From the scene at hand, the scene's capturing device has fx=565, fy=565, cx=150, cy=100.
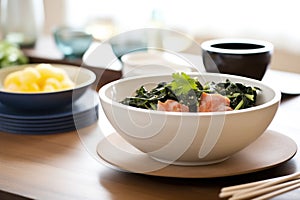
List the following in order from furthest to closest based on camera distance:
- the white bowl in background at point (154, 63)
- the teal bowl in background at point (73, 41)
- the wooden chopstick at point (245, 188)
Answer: the teal bowl in background at point (73, 41) → the white bowl in background at point (154, 63) → the wooden chopstick at point (245, 188)

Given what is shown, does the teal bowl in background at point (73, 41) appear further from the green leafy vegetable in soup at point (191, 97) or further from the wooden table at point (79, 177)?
the green leafy vegetable in soup at point (191, 97)

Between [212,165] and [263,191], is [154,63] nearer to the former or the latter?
[212,165]

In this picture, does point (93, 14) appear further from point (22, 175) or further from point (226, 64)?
point (22, 175)

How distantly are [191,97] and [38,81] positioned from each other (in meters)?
0.49

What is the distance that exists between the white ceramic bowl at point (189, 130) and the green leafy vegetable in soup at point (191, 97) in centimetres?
5

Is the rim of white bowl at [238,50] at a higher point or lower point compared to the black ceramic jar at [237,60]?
higher

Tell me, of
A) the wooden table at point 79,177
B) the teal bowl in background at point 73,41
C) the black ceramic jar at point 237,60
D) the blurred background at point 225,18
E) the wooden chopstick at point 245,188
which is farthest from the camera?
the blurred background at point 225,18

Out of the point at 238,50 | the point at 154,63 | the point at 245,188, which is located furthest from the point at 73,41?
the point at 245,188

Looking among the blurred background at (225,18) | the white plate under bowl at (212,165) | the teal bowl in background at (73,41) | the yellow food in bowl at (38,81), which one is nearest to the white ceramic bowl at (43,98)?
the yellow food in bowl at (38,81)

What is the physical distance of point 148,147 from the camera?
0.97 metres

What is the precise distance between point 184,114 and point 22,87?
0.55 m

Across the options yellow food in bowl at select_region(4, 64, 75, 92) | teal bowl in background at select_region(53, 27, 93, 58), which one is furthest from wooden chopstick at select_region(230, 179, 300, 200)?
teal bowl in background at select_region(53, 27, 93, 58)

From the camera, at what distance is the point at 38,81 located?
4.42 feet

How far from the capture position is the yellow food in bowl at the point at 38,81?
133cm
